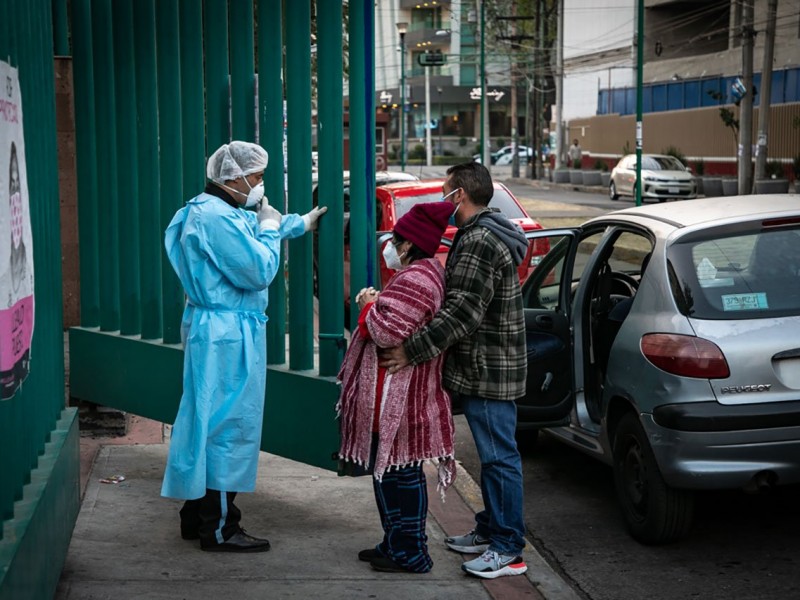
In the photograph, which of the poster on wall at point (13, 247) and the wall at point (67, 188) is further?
the wall at point (67, 188)

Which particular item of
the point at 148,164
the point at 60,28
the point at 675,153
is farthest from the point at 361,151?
the point at 675,153

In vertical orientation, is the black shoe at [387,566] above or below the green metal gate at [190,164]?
below

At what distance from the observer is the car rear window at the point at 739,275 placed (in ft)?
19.0

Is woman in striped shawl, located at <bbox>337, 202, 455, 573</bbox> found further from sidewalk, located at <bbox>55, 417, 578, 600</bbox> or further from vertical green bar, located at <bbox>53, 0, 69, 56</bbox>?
vertical green bar, located at <bbox>53, 0, 69, 56</bbox>

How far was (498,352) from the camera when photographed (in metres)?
5.31

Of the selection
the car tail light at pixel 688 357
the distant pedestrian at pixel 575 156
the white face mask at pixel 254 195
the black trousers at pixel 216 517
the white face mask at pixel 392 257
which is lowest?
the distant pedestrian at pixel 575 156

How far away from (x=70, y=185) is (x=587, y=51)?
202 ft

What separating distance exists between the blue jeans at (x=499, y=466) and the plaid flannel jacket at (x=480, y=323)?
9cm

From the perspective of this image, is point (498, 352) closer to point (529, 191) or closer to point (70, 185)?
point (70, 185)

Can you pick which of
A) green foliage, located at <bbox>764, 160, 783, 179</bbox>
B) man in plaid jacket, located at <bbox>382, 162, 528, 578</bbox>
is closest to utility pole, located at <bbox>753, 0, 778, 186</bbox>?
green foliage, located at <bbox>764, 160, 783, 179</bbox>

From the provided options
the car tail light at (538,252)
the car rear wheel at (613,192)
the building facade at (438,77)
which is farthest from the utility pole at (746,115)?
the building facade at (438,77)

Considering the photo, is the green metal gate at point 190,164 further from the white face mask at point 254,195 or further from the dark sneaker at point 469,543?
the dark sneaker at point 469,543

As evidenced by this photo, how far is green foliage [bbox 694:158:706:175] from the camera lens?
151 feet

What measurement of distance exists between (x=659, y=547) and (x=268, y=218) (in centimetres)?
254
